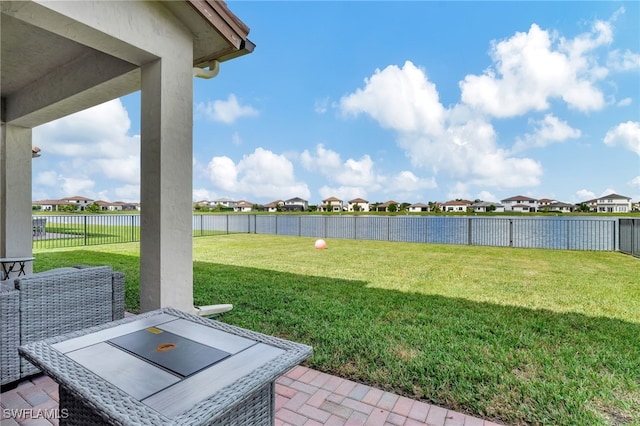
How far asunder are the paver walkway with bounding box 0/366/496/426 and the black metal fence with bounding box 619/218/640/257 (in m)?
10.2

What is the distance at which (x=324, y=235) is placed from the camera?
14.8 m

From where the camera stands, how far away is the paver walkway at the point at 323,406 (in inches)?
78.2

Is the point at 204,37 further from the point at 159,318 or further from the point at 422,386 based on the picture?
the point at 422,386

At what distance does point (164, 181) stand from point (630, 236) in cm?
1221

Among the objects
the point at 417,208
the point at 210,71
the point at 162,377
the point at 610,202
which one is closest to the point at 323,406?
the point at 162,377

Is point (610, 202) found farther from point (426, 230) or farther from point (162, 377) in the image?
point (162, 377)

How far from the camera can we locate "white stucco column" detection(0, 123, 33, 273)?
16.2ft

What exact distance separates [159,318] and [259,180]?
2818 centimetres

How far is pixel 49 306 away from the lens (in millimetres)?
2521

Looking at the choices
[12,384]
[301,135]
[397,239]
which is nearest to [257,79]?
[301,135]

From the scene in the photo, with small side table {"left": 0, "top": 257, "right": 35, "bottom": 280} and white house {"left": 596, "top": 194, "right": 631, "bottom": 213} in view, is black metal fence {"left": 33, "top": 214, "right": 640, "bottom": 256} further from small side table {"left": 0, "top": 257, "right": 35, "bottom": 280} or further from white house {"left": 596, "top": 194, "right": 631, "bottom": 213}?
white house {"left": 596, "top": 194, "right": 631, "bottom": 213}

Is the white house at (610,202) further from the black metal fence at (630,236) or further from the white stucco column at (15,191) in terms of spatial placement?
the white stucco column at (15,191)

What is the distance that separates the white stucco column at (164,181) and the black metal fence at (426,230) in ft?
30.2

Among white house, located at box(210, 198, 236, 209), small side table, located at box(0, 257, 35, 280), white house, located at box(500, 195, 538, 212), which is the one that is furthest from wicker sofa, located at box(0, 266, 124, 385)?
white house, located at box(500, 195, 538, 212)
